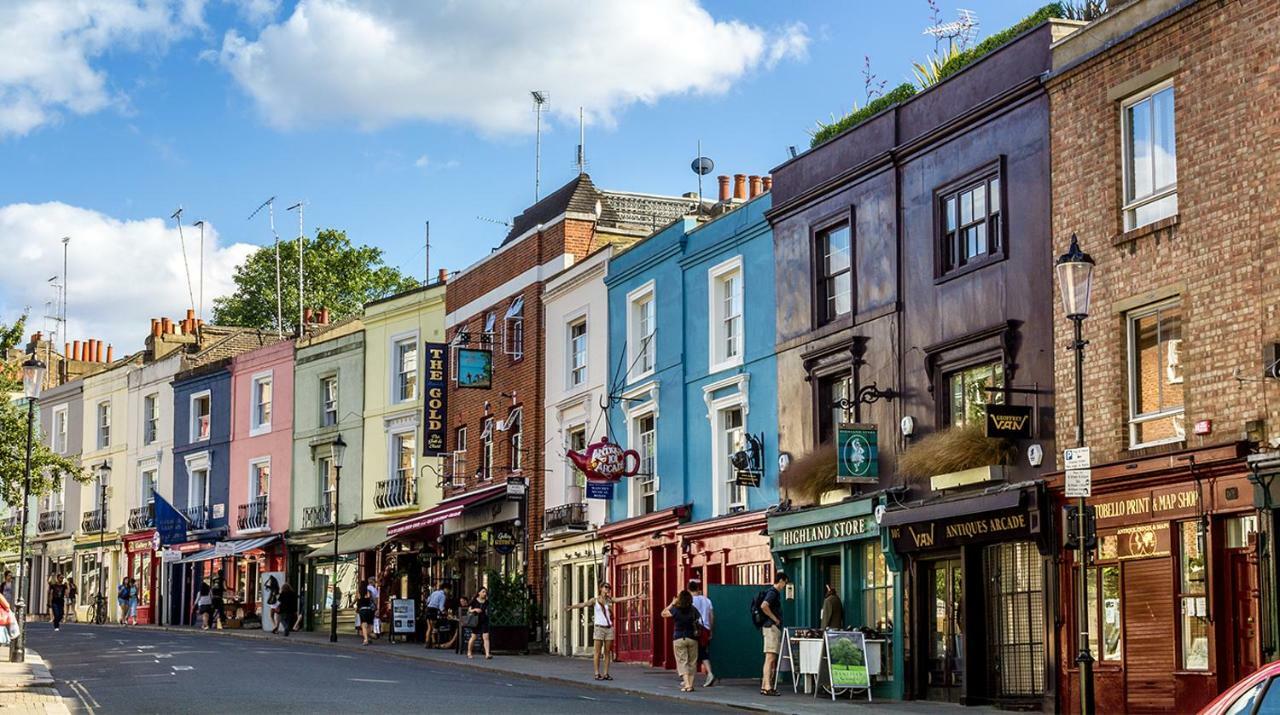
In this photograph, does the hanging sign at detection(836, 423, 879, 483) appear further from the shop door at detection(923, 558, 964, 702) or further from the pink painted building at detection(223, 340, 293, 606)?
the pink painted building at detection(223, 340, 293, 606)

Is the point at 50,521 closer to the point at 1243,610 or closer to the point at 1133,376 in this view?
the point at 1133,376

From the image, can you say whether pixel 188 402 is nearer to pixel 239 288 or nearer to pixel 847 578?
pixel 239 288

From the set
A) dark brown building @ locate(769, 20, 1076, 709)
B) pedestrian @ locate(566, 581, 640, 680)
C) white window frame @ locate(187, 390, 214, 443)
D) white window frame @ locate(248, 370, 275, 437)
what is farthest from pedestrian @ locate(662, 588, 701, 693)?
white window frame @ locate(187, 390, 214, 443)

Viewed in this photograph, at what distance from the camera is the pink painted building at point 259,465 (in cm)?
5325

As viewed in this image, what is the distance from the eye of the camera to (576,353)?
39.7 m

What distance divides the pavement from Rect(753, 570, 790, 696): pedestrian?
0.28 metres

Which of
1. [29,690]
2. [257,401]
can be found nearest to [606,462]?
[29,690]

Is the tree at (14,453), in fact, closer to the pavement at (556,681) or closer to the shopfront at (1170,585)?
the pavement at (556,681)

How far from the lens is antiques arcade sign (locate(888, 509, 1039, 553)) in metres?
22.6

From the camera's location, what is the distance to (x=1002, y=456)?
23.4 m

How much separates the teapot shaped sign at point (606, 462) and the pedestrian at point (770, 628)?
338 inches

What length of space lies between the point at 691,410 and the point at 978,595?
10.2 m

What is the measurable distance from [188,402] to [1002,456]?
135 ft

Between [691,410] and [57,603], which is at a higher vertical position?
[691,410]
